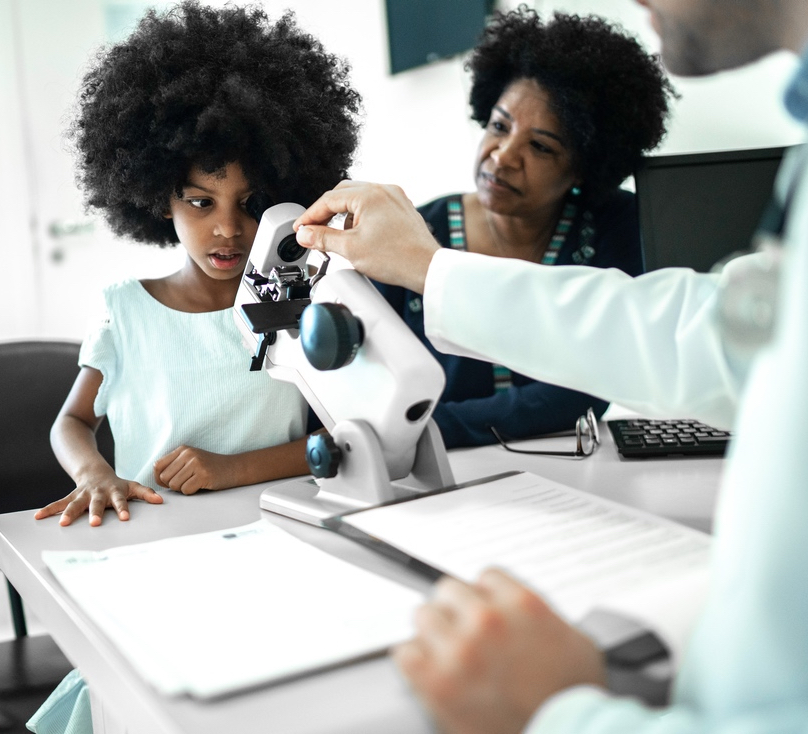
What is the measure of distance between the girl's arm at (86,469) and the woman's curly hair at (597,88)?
100 centimetres

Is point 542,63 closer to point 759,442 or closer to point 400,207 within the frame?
point 400,207

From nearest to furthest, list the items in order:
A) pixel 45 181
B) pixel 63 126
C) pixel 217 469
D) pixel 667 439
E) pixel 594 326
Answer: pixel 594 326, pixel 217 469, pixel 667 439, pixel 63 126, pixel 45 181

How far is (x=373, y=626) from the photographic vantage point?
555 mm

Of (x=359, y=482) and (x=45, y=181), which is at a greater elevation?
(x=45, y=181)

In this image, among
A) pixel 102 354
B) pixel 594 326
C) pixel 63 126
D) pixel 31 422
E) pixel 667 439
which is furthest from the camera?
pixel 63 126

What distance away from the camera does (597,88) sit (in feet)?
5.20

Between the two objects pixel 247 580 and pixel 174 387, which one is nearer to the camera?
pixel 247 580

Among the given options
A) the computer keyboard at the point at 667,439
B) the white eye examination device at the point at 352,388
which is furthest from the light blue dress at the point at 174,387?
the computer keyboard at the point at 667,439

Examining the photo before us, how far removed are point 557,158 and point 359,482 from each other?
1.00 meters

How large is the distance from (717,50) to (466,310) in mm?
329

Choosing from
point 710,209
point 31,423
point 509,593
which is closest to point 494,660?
point 509,593

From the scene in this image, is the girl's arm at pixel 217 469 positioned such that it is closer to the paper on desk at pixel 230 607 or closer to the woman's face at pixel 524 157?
the paper on desk at pixel 230 607

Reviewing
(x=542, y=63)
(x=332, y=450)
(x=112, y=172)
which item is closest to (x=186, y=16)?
(x=112, y=172)

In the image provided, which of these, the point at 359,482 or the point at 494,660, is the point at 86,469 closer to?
the point at 359,482
